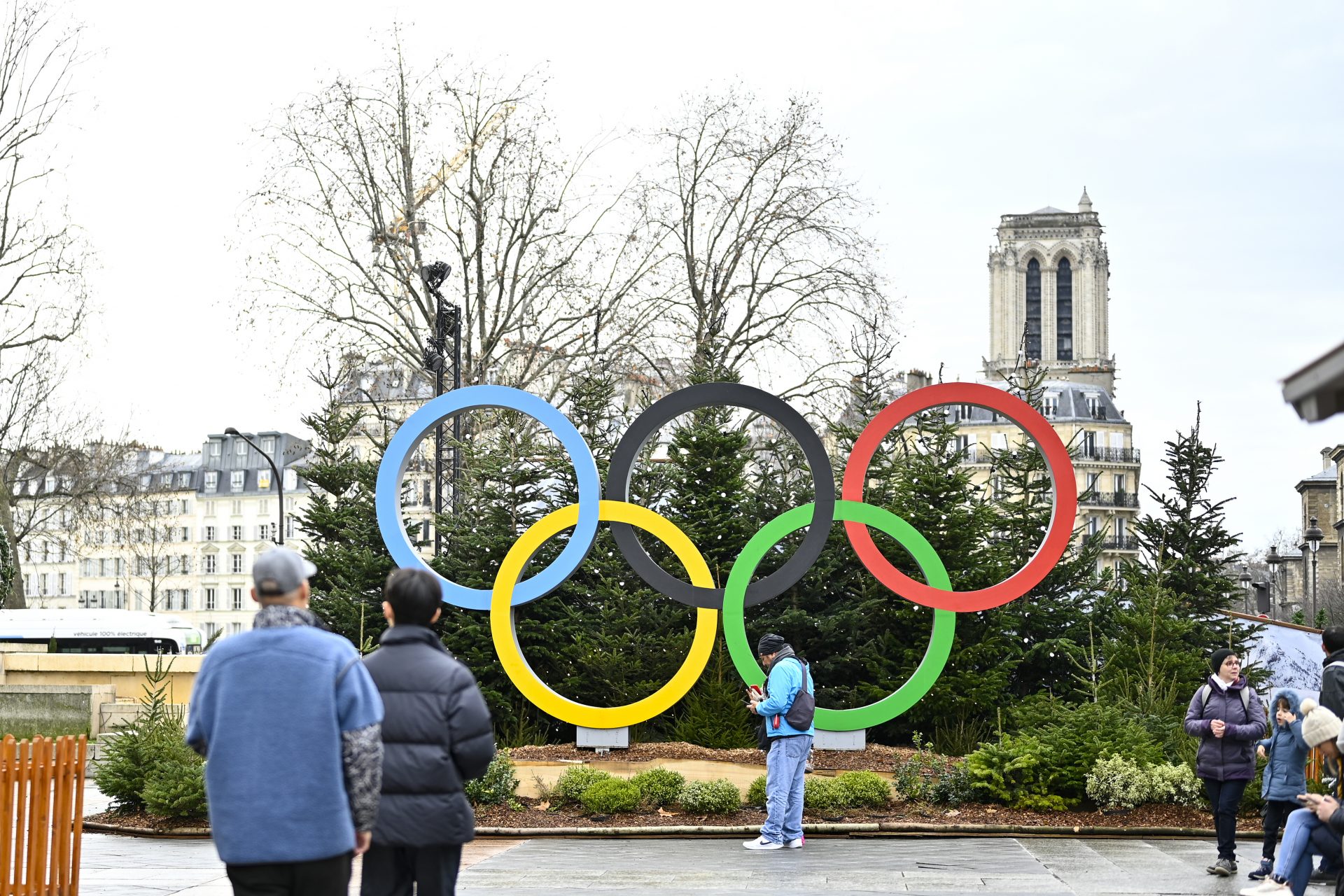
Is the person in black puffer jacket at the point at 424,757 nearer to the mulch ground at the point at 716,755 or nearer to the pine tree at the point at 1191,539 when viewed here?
the mulch ground at the point at 716,755

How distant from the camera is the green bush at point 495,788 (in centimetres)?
1341

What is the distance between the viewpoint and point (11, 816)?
7.68 m

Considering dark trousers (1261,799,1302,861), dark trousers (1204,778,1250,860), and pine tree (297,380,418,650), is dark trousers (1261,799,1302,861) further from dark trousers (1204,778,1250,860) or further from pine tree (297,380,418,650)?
pine tree (297,380,418,650)

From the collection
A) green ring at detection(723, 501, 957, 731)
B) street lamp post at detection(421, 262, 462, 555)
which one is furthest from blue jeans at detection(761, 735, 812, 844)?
street lamp post at detection(421, 262, 462, 555)

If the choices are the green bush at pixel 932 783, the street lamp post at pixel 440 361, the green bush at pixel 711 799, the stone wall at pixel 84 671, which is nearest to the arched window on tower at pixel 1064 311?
the stone wall at pixel 84 671

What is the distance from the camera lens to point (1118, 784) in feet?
41.3

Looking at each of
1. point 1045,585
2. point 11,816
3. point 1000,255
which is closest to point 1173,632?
point 1045,585

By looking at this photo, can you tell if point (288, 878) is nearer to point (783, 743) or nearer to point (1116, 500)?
point (783, 743)

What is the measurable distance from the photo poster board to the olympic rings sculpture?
399 centimetres

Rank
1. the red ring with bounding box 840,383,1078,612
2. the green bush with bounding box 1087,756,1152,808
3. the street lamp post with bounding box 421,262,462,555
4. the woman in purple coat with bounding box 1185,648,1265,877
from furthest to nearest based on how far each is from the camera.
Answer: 1. the street lamp post with bounding box 421,262,462,555
2. the red ring with bounding box 840,383,1078,612
3. the green bush with bounding box 1087,756,1152,808
4. the woman in purple coat with bounding box 1185,648,1265,877

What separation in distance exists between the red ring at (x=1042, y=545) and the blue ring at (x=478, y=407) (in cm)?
287

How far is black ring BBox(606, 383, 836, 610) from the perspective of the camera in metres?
15.4

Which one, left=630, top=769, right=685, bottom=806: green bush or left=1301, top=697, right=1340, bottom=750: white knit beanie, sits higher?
left=1301, top=697, right=1340, bottom=750: white knit beanie

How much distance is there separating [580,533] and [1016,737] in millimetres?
5200
